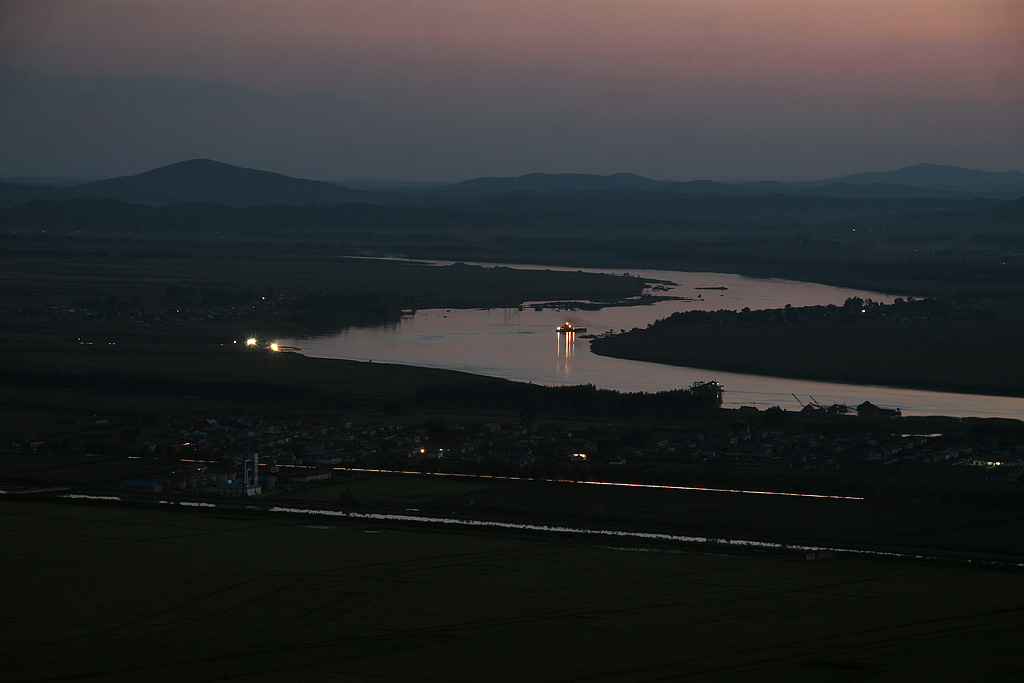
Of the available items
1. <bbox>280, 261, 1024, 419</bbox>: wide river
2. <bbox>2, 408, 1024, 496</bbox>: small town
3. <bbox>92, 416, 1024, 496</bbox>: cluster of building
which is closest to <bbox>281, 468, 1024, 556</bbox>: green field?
<bbox>2, 408, 1024, 496</bbox>: small town

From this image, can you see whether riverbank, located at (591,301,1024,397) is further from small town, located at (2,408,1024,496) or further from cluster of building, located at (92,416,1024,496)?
cluster of building, located at (92,416,1024,496)

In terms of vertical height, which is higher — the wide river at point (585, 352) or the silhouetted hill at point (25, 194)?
the silhouetted hill at point (25, 194)

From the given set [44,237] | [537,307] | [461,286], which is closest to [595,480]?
[537,307]

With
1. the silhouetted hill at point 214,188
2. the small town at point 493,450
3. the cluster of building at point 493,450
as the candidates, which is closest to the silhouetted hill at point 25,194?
the silhouetted hill at point 214,188

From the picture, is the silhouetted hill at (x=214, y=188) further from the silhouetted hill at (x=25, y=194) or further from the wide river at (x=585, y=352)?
the wide river at (x=585, y=352)

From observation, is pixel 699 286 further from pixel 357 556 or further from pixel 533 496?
pixel 357 556

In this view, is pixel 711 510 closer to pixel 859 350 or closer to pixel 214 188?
pixel 859 350
